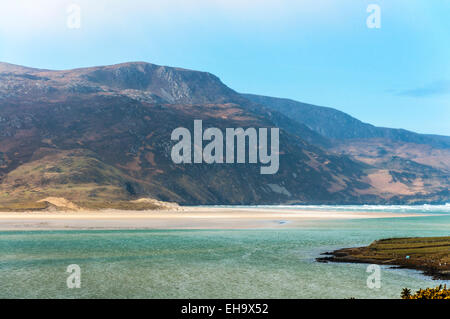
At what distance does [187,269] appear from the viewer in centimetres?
4850

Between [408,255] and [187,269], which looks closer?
[187,269]

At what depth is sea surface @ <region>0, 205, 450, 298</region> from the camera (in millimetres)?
37281

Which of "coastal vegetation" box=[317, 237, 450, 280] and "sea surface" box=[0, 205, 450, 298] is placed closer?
"sea surface" box=[0, 205, 450, 298]

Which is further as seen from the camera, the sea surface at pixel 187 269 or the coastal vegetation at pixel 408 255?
the coastal vegetation at pixel 408 255

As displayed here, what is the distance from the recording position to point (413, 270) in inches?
1812

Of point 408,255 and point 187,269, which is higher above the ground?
point 408,255

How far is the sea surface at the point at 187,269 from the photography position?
3728 cm

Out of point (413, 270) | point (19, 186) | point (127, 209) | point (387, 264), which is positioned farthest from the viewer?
point (19, 186)
